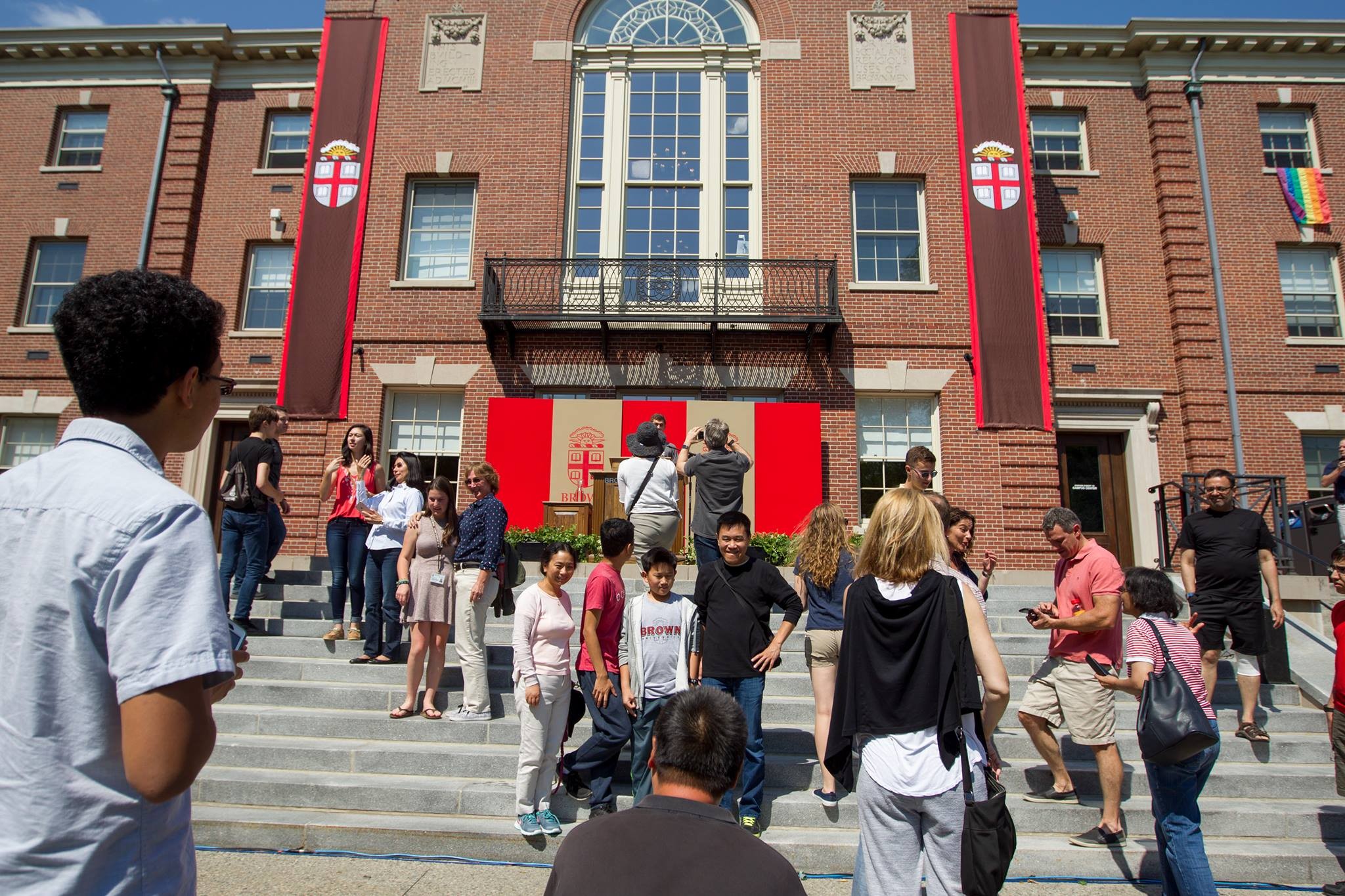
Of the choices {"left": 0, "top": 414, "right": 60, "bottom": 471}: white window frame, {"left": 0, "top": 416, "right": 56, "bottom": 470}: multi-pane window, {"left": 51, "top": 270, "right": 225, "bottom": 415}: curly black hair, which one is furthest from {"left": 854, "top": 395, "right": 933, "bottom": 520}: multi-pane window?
{"left": 0, "top": 416, "right": 56, "bottom": 470}: multi-pane window

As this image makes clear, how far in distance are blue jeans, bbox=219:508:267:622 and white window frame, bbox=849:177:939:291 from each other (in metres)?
10.2

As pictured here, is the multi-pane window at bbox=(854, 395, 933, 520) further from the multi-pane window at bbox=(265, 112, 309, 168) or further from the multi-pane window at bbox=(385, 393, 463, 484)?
the multi-pane window at bbox=(265, 112, 309, 168)

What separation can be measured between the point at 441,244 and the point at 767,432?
22.9ft

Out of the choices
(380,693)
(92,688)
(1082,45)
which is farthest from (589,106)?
(92,688)

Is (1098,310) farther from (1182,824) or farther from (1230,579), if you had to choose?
(1182,824)

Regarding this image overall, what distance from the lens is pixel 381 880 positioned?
4738mm

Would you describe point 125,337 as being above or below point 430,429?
below

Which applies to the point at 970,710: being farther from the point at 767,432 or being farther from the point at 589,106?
the point at 589,106

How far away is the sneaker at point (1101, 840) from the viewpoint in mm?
5160

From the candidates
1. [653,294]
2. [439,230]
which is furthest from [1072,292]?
[439,230]

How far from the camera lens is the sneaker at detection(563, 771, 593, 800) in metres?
5.62

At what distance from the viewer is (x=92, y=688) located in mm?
1449

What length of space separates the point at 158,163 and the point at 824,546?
55.7 ft

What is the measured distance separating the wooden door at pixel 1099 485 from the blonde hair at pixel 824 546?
11.0 metres
